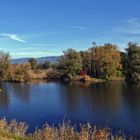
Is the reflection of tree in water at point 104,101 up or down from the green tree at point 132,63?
down

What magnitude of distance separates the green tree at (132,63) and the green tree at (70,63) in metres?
9.58

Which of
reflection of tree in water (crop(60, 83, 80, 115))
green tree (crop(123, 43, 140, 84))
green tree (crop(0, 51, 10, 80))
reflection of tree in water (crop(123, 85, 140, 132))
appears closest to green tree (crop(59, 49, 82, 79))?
green tree (crop(123, 43, 140, 84))

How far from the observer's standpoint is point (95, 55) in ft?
228

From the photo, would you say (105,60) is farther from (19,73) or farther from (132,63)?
(19,73)

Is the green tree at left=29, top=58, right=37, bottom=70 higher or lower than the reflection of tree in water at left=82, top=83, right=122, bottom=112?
higher

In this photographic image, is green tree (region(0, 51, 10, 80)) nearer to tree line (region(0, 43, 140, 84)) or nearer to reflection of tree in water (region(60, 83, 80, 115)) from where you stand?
tree line (region(0, 43, 140, 84))

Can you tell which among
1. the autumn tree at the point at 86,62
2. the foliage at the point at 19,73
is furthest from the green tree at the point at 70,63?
the foliage at the point at 19,73

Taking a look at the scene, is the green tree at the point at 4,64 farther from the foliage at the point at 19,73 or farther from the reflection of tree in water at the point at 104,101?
the reflection of tree in water at the point at 104,101

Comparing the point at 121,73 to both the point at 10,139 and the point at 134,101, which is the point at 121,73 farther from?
the point at 10,139

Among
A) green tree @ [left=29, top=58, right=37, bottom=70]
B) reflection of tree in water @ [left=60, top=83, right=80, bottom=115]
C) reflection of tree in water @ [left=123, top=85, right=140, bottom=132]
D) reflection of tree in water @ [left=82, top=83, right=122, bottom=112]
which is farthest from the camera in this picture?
green tree @ [left=29, top=58, right=37, bottom=70]

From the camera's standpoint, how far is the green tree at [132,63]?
203 ft

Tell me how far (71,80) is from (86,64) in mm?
5986

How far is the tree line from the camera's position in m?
65.4

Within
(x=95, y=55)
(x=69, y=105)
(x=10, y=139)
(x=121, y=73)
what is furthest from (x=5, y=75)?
(x=10, y=139)
